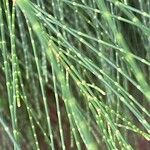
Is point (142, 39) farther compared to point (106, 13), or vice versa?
point (142, 39)

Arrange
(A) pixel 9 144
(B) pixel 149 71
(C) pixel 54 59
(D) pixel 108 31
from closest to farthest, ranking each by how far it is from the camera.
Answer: (C) pixel 54 59 < (D) pixel 108 31 < (B) pixel 149 71 < (A) pixel 9 144

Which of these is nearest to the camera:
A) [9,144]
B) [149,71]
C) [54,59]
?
[54,59]

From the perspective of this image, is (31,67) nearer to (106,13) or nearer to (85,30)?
(85,30)

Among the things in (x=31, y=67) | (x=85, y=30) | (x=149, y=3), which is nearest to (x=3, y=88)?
(x=31, y=67)

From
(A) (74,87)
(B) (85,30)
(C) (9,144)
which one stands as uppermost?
(B) (85,30)

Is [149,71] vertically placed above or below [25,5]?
below

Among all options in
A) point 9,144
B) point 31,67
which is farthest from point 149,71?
point 9,144
